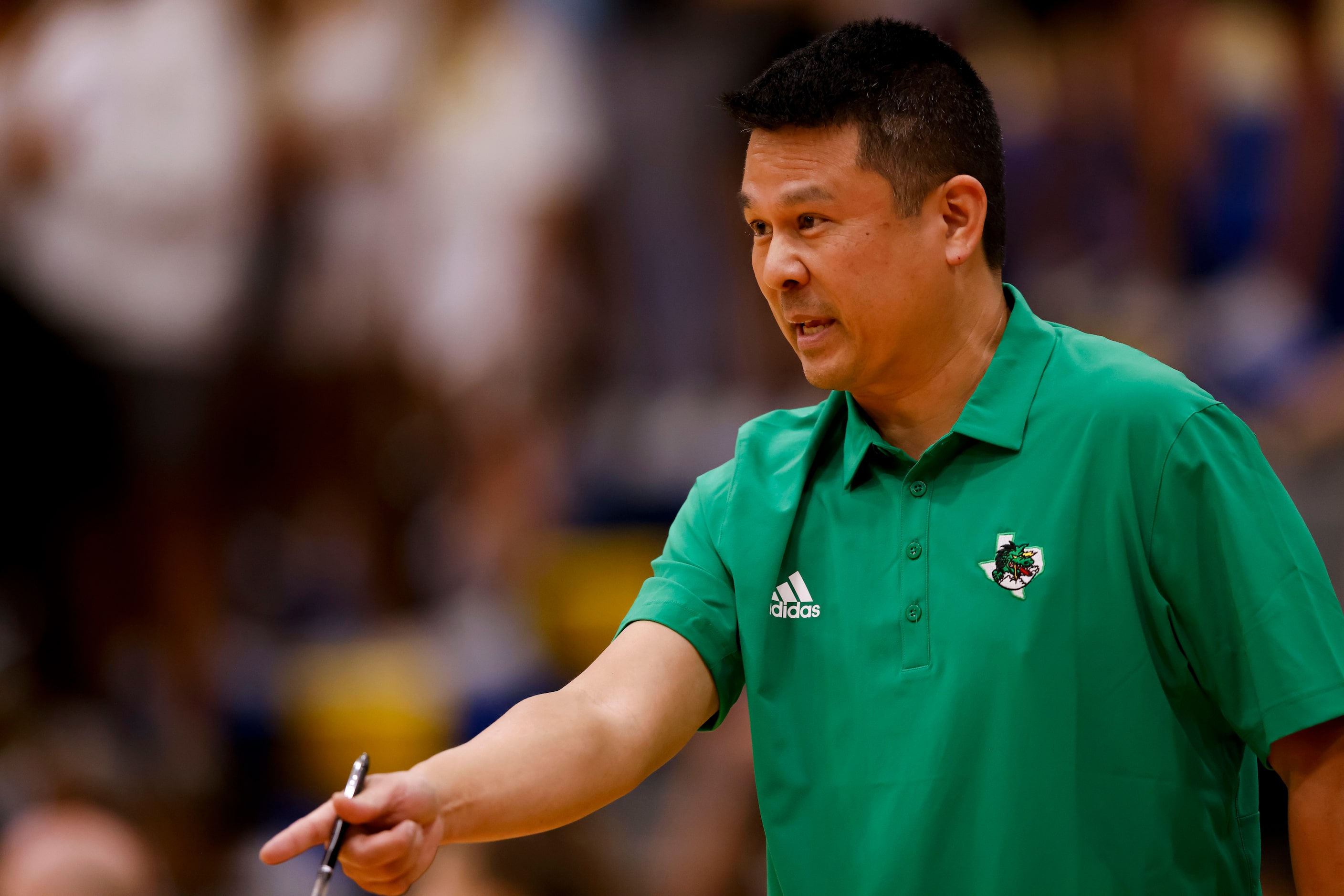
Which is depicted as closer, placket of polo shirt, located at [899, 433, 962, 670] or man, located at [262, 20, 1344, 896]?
man, located at [262, 20, 1344, 896]

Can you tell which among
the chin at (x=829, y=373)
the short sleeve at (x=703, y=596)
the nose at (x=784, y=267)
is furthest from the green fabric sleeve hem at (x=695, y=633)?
the nose at (x=784, y=267)

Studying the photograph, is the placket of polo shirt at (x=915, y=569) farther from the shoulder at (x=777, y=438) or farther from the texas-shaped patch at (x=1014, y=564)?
the shoulder at (x=777, y=438)

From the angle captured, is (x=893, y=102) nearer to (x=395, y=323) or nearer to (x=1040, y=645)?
(x=1040, y=645)

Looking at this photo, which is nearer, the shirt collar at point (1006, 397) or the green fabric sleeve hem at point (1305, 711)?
the green fabric sleeve hem at point (1305, 711)

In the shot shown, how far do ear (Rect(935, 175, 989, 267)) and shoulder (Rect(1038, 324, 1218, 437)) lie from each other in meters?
0.19

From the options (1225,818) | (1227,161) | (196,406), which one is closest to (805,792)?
(1225,818)

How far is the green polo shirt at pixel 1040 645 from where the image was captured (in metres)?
1.71

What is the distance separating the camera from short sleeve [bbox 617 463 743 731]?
6.66 ft

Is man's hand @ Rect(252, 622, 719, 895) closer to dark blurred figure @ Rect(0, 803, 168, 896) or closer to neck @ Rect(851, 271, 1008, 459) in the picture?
neck @ Rect(851, 271, 1008, 459)

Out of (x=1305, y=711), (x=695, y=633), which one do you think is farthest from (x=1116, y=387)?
(x=695, y=633)

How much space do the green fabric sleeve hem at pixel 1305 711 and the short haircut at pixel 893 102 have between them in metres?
0.80

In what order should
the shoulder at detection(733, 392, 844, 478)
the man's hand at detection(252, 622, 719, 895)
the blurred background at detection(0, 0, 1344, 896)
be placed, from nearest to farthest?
the man's hand at detection(252, 622, 719, 895)
the shoulder at detection(733, 392, 844, 478)
the blurred background at detection(0, 0, 1344, 896)

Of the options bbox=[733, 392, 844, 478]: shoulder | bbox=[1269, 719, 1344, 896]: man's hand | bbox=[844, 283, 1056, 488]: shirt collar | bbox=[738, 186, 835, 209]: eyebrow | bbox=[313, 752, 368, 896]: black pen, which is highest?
bbox=[738, 186, 835, 209]: eyebrow

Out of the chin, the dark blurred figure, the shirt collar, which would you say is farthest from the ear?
the dark blurred figure
